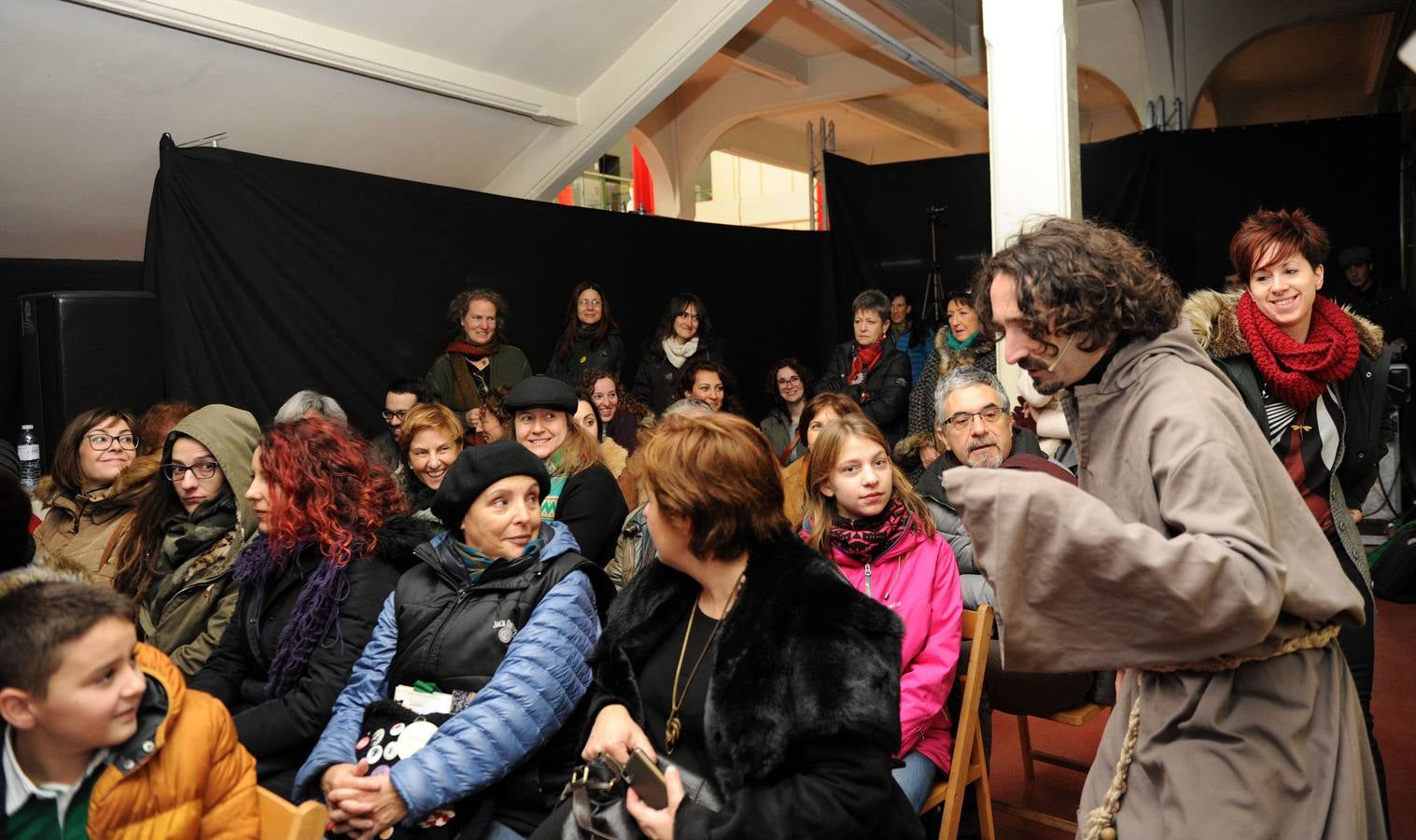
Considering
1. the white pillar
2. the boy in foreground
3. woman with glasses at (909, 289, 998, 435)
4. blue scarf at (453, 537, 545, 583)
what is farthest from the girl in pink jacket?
woman with glasses at (909, 289, 998, 435)

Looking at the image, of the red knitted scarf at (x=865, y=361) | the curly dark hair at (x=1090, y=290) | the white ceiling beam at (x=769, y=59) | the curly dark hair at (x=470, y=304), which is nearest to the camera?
the curly dark hair at (x=1090, y=290)

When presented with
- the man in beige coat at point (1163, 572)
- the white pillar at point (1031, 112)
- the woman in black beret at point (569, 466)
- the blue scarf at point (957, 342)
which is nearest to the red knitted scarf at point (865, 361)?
the blue scarf at point (957, 342)

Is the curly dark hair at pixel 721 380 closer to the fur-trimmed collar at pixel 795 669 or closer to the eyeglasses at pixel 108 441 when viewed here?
the eyeglasses at pixel 108 441

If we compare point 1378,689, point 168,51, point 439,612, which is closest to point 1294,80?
point 1378,689

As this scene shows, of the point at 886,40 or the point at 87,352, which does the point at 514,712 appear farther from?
the point at 886,40

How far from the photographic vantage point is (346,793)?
1945 millimetres

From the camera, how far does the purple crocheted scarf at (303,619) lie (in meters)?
2.33

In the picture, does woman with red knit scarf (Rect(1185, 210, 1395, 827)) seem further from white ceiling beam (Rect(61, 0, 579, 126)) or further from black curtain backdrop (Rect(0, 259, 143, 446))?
black curtain backdrop (Rect(0, 259, 143, 446))

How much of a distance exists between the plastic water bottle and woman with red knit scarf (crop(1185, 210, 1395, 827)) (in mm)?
4503

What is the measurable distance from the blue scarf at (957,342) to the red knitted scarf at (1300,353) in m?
2.80

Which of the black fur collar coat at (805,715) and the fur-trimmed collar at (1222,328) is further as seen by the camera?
the fur-trimmed collar at (1222,328)

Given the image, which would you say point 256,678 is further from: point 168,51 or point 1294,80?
point 1294,80

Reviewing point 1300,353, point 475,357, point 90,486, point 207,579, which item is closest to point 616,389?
point 475,357

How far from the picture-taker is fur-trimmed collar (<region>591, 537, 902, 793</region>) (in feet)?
4.88
